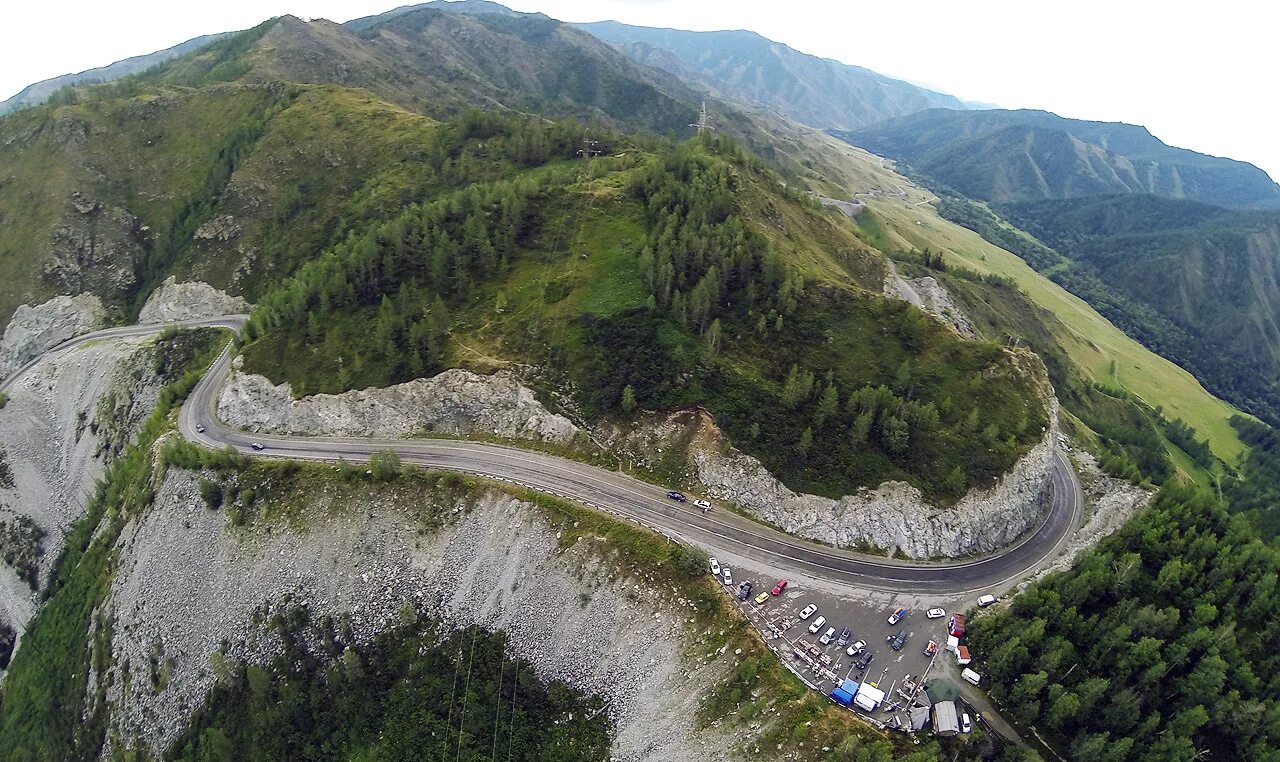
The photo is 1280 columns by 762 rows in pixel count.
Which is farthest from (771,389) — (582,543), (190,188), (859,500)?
(190,188)

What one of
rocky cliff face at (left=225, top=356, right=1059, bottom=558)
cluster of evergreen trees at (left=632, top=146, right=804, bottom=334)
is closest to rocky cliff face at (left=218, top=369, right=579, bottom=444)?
rocky cliff face at (left=225, top=356, right=1059, bottom=558)

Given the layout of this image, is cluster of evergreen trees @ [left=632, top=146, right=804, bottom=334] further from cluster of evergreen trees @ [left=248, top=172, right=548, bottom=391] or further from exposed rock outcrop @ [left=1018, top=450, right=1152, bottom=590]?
exposed rock outcrop @ [left=1018, top=450, right=1152, bottom=590]

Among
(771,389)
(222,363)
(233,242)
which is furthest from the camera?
(233,242)

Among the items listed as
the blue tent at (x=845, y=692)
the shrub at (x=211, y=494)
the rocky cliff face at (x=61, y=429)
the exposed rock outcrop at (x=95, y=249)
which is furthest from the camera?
the exposed rock outcrop at (x=95, y=249)

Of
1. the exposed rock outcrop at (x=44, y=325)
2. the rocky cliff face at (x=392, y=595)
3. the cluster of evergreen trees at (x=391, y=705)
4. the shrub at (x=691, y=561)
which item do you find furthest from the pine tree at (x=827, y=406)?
the exposed rock outcrop at (x=44, y=325)

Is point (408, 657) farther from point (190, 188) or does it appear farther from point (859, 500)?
point (190, 188)

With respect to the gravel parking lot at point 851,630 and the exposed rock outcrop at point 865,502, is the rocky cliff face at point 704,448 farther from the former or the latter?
the gravel parking lot at point 851,630
